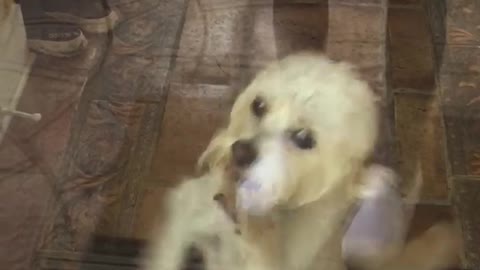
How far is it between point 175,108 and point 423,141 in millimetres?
407

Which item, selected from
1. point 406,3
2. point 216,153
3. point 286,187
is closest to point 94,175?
point 216,153

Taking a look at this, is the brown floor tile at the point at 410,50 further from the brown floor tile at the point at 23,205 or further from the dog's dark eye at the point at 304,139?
the brown floor tile at the point at 23,205

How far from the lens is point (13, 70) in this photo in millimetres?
1346

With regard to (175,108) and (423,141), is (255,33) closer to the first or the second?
(175,108)

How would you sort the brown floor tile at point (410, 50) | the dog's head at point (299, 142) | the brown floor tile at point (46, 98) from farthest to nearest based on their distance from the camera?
1. the brown floor tile at point (410, 50)
2. the brown floor tile at point (46, 98)
3. the dog's head at point (299, 142)

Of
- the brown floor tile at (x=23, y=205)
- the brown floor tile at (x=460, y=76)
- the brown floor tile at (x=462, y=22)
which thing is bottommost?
the brown floor tile at (x=23, y=205)

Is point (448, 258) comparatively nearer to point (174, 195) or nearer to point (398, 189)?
point (398, 189)

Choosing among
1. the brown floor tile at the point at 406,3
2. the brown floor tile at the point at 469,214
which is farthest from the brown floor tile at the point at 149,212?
the brown floor tile at the point at 406,3

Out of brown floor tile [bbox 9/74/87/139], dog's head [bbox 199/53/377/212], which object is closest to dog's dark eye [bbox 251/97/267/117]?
dog's head [bbox 199/53/377/212]

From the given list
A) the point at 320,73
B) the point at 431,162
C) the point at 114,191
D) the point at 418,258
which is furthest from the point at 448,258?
the point at 114,191

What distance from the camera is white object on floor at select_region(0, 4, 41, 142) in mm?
1300

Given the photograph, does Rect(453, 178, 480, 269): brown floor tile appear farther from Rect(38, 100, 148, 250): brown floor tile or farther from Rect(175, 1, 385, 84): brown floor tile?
Rect(38, 100, 148, 250): brown floor tile

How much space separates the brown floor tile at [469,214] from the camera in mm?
1230

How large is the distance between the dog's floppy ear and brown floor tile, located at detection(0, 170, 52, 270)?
0.23m
